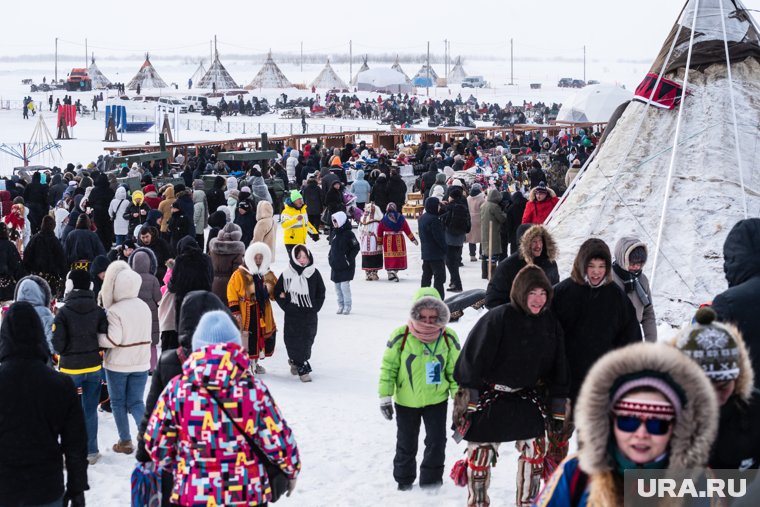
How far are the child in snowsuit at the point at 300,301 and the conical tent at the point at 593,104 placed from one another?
24.8m

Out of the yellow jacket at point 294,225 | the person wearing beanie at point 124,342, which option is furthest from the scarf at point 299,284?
the yellow jacket at point 294,225

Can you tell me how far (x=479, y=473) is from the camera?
5.82 meters

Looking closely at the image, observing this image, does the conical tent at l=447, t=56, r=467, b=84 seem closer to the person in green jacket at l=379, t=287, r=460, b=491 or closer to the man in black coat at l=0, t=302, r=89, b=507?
the person in green jacket at l=379, t=287, r=460, b=491

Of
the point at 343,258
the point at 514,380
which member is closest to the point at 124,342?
the point at 514,380

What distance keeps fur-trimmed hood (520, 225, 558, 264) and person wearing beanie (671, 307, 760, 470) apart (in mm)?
3850

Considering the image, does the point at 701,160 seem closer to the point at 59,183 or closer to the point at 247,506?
the point at 247,506

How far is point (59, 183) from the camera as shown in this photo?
1872 centimetres

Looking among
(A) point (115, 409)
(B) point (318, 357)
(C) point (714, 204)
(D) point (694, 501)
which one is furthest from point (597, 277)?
(C) point (714, 204)

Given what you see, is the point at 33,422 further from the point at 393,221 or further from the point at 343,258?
the point at 393,221

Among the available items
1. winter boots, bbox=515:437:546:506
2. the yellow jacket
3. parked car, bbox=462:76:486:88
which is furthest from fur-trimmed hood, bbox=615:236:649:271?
A: parked car, bbox=462:76:486:88

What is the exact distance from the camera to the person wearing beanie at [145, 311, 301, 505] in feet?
13.9

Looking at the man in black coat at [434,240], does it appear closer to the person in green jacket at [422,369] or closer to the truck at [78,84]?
the person in green jacket at [422,369]

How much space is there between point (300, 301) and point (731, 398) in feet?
20.9

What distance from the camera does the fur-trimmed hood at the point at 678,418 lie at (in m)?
2.80
